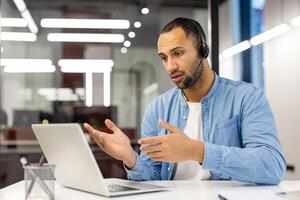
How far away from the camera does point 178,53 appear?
1579 mm

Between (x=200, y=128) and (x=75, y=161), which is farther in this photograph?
(x=200, y=128)

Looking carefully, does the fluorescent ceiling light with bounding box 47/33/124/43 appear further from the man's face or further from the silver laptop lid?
the silver laptop lid

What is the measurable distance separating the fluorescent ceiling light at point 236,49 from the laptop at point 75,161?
2.79 meters

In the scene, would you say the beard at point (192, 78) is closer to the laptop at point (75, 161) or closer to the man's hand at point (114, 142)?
the man's hand at point (114, 142)

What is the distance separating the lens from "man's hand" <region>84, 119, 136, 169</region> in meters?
1.29

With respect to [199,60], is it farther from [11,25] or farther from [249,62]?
[11,25]

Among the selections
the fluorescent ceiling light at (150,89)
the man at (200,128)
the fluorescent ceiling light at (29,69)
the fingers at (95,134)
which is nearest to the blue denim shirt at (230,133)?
the man at (200,128)

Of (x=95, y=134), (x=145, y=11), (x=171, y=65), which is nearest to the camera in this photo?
(x=95, y=134)

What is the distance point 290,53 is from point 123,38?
1.53 meters

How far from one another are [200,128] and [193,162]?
15 cm

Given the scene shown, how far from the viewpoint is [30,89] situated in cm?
374

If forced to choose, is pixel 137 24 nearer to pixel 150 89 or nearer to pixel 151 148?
pixel 150 89

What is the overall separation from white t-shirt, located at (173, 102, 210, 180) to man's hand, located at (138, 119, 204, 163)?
0.42 m

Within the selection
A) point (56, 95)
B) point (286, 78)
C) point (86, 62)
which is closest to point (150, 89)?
point (86, 62)
